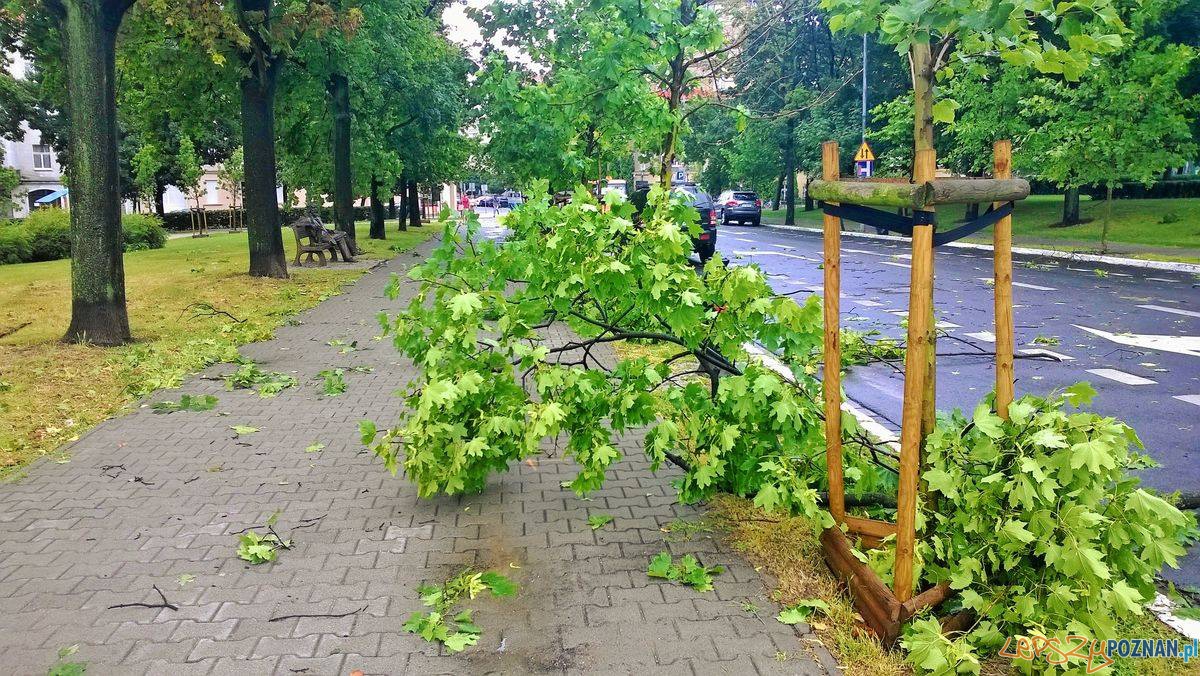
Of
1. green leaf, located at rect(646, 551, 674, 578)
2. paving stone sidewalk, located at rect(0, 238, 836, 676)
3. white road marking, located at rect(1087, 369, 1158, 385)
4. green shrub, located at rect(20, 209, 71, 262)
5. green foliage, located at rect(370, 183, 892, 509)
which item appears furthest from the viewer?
green shrub, located at rect(20, 209, 71, 262)

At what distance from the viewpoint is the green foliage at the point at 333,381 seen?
835 centimetres

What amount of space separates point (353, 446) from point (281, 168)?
3640 cm

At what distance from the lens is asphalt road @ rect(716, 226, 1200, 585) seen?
671 cm

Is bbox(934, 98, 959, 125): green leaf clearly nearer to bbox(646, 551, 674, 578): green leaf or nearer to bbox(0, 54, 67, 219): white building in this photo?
bbox(646, 551, 674, 578): green leaf

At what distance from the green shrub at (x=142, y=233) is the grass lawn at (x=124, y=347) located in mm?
7540

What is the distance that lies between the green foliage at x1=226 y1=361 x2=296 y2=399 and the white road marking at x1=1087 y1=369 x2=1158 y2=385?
802cm

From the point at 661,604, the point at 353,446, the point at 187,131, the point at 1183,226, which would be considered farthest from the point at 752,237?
the point at 661,604

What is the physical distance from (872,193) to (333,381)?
647cm

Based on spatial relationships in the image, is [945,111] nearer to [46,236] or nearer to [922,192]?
→ [922,192]

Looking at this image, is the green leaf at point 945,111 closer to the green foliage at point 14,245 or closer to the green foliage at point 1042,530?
the green foliage at point 1042,530

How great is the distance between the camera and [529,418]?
4555mm

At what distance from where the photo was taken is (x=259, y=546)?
452 centimetres

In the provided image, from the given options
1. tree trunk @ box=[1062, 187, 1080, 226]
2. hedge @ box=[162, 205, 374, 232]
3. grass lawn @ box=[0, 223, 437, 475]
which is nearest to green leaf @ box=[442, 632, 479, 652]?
grass lawn @ box=[0, 223, 437, 475]

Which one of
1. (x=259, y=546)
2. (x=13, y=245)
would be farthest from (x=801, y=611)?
(x=13, y=245)
